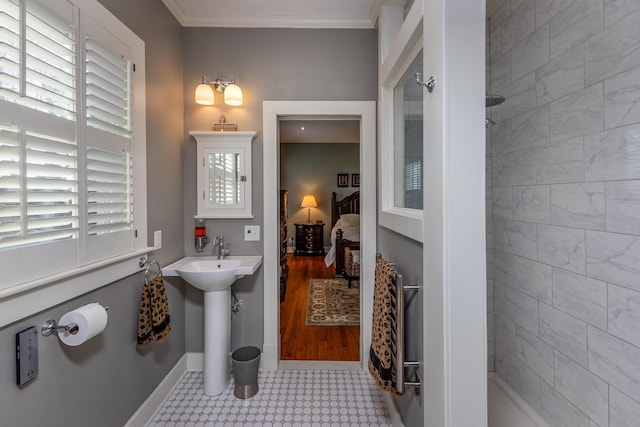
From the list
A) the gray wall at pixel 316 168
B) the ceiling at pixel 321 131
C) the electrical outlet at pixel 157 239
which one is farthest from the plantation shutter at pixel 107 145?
the gray wall at pixel 316 168

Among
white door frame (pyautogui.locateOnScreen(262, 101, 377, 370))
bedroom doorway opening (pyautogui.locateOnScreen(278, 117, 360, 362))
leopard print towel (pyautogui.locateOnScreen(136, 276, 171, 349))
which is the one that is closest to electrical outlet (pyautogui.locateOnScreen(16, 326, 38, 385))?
leopard print towel (pyautogui.locateOnScreen(136, 276, 171, 349))

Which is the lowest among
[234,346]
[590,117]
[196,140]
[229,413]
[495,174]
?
[229,413]

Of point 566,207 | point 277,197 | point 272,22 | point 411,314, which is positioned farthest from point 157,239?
point 566,207

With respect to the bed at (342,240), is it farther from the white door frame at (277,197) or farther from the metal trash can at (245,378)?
the metal trash can at (245,378)

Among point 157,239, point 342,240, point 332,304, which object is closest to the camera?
point 157,239

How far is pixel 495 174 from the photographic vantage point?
6.81ft

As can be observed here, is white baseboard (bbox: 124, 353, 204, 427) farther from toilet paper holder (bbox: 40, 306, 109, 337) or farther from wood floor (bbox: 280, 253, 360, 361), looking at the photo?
toilet paper holder (bbox: 40, 306, 109, 337)

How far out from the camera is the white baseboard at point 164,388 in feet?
5.57

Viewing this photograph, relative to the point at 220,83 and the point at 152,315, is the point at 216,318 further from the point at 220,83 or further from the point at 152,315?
the point at 220,83

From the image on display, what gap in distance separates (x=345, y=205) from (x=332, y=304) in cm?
321

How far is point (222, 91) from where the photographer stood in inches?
Answer: 89.0

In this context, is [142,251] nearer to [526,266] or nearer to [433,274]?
[433,274]

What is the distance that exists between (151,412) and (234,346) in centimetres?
67

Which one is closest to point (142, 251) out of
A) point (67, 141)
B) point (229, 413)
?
point (67, 141)
